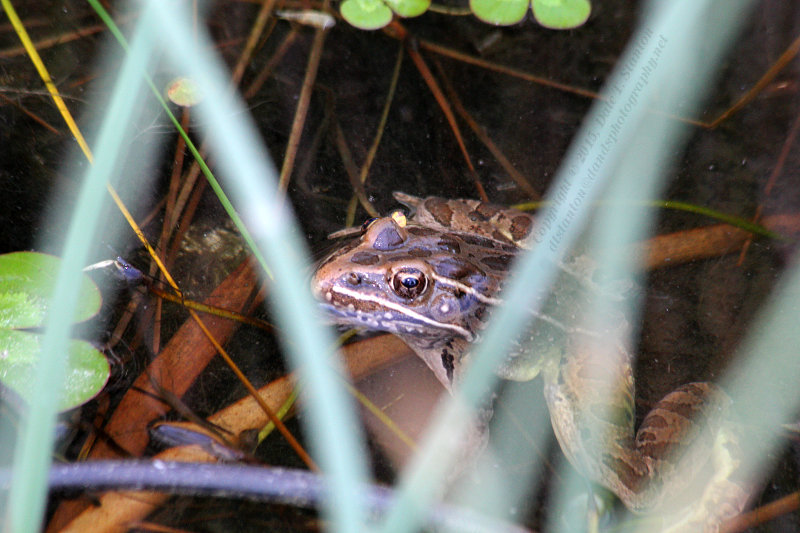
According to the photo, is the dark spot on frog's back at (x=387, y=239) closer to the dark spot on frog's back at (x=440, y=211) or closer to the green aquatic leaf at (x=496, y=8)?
the dark spot on frog's back at (x=440, y=211)

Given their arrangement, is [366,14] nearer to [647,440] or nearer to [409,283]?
[409,283]

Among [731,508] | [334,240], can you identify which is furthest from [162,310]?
[731,508]

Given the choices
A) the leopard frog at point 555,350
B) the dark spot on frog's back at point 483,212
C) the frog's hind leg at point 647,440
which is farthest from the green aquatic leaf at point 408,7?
the frog's hind leg at point 647,440

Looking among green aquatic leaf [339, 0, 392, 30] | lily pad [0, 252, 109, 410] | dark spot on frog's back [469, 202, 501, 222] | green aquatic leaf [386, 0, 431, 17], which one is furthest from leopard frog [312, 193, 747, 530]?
green aquatic leaf [386, 0, 431, 17]

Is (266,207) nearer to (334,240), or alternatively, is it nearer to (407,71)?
(334,240)

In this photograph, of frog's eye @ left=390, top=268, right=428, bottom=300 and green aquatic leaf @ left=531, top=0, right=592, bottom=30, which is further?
green aquatic leaf @ left=531, top=0, right=592, bottom=30

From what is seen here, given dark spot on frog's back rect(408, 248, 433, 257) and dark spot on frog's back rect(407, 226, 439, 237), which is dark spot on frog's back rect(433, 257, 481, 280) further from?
dark spot on frog's back rect(407, 226, 439, 237)

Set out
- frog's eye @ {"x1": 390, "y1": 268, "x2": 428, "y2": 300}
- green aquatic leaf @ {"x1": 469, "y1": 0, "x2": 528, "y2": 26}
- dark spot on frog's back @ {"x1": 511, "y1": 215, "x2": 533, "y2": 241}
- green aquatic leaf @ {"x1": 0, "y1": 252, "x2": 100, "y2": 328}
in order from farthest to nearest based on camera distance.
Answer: green aquatic leaf @ {"x1": 469, "y1": 0, "x2": 528, "y2": 26} < dark spot on frog's back @ {"x1": 511, "y1": 215, "x2": 533, "y2": 241} < frog's eye @ {"x1": 390, "y1": 268, "x2": 428, "y2": 300} < green aquatic leaf @ {"x1": 0, "y1": 252, "x2": 100, "y2": 328}
